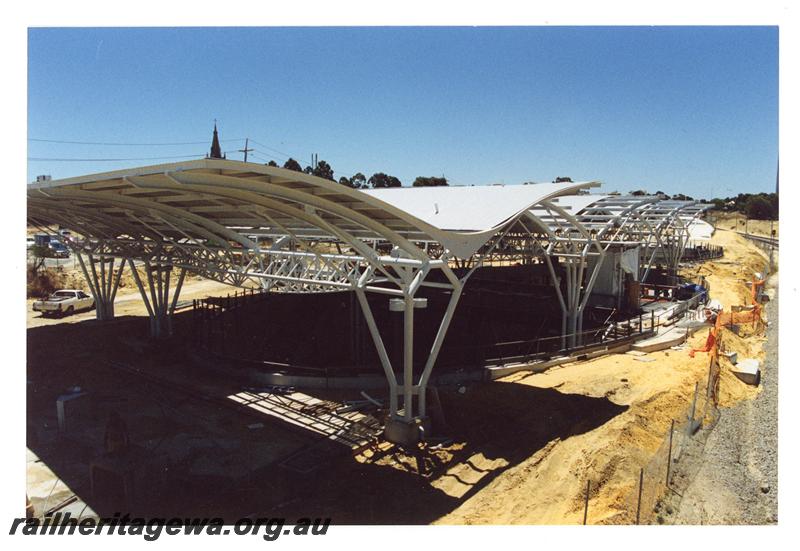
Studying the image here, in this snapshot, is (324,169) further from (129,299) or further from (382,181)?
(129,299)

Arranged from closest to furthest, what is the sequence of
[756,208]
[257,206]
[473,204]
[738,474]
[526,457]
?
[738,474]
[526,457]
[257,206]
[473,204]
[756,208]

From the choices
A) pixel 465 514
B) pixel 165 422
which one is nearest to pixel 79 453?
pixel 165 422

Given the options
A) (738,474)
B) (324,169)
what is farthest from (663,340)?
(324,169)

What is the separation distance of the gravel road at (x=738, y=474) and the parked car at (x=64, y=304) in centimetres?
3673

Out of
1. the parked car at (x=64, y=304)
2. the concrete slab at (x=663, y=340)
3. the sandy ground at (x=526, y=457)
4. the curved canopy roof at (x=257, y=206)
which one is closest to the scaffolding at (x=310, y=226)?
the curved canopy roof at (x=257, y=206)

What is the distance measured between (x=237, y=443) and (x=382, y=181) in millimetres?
97081

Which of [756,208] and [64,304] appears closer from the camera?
[64,304]

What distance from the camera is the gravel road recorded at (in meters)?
11.9

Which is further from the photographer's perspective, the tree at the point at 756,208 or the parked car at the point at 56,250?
the tree at the point at 756,208

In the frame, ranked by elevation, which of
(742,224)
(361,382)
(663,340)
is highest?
(742,224)

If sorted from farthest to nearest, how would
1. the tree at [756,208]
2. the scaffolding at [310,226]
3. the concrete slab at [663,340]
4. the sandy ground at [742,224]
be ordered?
the sandy ground at [742,224] → the tree at [756,208] → the concrete slab at [663,340] → the scaffolding at [310,226]

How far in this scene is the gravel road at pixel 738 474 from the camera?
1187 cm

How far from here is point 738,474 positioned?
1352 centimetres

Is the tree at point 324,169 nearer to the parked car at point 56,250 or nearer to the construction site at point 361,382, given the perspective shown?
the parked car at point 56,250
